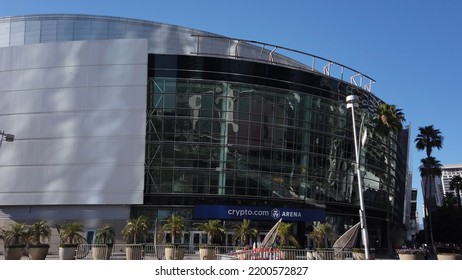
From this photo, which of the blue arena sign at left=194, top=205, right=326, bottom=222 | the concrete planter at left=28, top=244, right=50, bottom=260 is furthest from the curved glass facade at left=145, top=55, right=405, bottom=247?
the concrete planter at left=28, top=244, right=50, bottom=260

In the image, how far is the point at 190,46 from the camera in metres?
63.8

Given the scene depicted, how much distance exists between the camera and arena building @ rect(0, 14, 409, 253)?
47344 millimetres

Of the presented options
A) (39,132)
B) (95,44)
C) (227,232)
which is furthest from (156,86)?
(227,232)

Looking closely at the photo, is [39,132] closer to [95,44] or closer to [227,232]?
[95,44]

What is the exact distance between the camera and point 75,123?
48156mm

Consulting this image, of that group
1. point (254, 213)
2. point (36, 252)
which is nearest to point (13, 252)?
point (36, 252)

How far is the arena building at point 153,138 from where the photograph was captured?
47344 mm

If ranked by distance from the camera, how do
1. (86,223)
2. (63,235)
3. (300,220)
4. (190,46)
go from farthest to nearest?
(190,46) < (300,220) < (86,223) < (63,235)

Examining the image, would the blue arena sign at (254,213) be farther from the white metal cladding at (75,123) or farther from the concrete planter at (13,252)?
the concrete planter at (13,252)

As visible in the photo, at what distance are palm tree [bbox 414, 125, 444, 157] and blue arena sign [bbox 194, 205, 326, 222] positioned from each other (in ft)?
84.0

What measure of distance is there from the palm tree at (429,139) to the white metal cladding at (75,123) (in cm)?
4278

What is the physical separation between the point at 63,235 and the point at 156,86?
1927 cm
